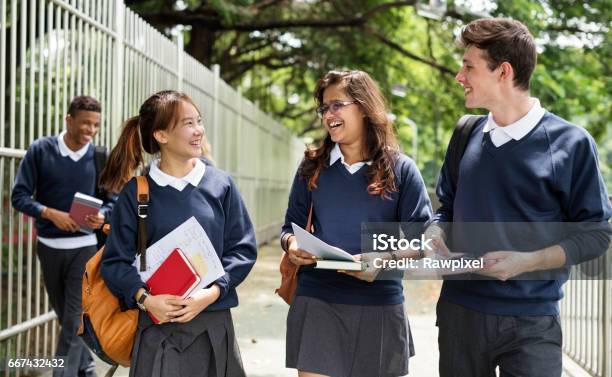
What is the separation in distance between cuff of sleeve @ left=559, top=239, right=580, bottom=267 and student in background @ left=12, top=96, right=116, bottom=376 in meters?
3.24

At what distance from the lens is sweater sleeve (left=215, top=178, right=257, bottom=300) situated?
329 centimetres

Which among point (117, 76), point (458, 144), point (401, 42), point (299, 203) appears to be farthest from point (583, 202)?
point (401, 42)

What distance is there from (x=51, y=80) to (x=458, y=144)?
383cm

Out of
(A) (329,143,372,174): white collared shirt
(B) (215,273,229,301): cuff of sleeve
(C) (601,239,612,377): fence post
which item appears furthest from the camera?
(C) (601,239,612,377): fence post

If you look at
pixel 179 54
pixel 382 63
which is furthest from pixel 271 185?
pixel 179 54

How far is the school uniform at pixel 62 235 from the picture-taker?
17.0ft

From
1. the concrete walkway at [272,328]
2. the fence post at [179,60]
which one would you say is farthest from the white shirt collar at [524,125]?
the fence post at [179,60]

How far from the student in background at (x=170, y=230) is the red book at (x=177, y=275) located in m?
0.04

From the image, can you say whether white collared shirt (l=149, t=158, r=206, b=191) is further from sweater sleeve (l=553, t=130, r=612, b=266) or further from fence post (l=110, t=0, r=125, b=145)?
fence post (l=110, t=0, r=125, b=145)

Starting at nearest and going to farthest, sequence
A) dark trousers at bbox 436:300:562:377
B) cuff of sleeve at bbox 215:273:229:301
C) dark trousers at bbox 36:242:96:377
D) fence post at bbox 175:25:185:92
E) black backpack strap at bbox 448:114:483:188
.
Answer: dark trousers at bbox 436:300:562:377 < black backpack strap at bbox 448:114:483:188 < cuff of sleeve at bbox 215:273:229:301 < dark trousers at bbox 36:242:96:377 < fence post at bbox 175:25:185:92

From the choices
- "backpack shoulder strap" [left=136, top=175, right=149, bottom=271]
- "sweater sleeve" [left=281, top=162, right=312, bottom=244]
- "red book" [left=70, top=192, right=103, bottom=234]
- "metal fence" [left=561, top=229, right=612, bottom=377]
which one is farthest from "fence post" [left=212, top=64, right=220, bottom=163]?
"backpack shoulder strap" [left=136, top=175, right=149, bottom=271]

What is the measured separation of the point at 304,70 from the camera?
68.5 feet

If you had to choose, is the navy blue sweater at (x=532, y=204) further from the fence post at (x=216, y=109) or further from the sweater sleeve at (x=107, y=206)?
the fence post at (x=216, y=109)

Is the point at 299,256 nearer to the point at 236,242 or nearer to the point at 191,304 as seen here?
the point at 236,242
